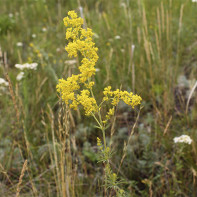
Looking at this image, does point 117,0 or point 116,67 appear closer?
point 116,67

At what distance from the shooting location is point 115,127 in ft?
7.63

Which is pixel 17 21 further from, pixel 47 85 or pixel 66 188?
pixel 66 188

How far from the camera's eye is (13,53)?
12.1 ft

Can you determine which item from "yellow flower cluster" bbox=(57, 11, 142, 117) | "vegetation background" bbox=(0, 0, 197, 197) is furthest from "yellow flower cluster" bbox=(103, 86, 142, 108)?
"vegetation background" bbox=(0, 0, 197, 197)

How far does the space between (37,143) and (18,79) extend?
0.69 metres

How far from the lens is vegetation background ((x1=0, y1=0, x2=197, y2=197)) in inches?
68.1

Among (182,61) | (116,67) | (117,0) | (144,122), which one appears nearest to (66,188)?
(144,122)

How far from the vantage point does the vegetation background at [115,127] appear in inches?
68.1

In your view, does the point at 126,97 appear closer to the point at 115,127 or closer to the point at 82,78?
the point at 82,78

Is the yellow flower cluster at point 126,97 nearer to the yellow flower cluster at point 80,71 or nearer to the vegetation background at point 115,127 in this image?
the yellow flower cluster at point 80,71

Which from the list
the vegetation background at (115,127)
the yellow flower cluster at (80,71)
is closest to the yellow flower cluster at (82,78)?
the yellow flower cluster at (80,71)

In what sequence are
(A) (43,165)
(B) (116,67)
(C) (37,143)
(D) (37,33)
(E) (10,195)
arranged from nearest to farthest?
(E) (10,195) < (A) (43,165) < (C) (37,143) < (B) (116,67) < (D) (37,33)

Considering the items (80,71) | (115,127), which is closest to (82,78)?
(80,71)

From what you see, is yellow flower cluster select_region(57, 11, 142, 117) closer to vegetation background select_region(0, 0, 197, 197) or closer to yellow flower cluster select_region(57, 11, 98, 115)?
yellow flower cluster select_region(57, 11, 98, 115)
